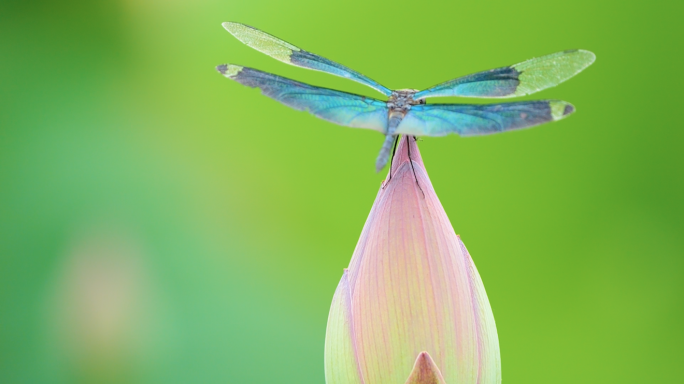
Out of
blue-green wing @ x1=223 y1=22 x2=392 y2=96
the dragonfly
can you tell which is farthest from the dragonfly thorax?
blue-green wing @ x1=223 y1=22 x2=392 y2=96

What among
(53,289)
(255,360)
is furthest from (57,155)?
(255,360)

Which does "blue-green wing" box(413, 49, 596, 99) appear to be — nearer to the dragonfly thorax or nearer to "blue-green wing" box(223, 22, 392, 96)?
the dragonfly thorax


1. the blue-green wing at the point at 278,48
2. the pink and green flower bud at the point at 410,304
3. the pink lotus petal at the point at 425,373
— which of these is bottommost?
the pink lotus petal at the point at 425,373

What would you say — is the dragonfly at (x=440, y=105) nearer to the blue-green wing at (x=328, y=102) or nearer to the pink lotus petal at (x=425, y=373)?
the blue-green wing at (x=328, y=102)

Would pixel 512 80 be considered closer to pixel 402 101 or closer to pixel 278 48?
pixel 402 101

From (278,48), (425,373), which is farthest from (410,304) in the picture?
(278,48)

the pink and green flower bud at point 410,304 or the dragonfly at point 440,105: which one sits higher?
the dragonfly at point 440,105

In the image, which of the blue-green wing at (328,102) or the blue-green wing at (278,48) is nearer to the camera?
the blue-green wing at (328,102)

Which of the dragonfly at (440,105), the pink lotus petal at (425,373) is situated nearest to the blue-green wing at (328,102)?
the dragonfly at (440,105)
